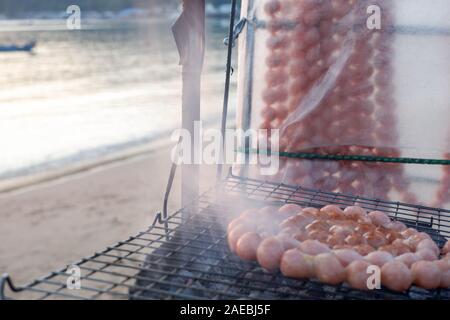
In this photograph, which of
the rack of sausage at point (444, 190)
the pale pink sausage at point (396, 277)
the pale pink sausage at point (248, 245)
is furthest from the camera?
the rack of sausage at point (444, 190)

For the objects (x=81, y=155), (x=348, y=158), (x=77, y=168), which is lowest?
(x=77, y=168)

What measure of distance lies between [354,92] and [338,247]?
161 cm

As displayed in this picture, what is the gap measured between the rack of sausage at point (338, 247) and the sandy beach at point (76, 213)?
4.56m

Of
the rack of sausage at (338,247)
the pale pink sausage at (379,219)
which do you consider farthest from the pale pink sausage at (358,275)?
the pale pink sausage at (379,219)

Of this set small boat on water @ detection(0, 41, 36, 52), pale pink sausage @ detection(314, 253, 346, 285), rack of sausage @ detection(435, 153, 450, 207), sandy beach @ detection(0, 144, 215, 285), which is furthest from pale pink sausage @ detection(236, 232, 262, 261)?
small boat on water @ detection(0, 41, 36, 52)

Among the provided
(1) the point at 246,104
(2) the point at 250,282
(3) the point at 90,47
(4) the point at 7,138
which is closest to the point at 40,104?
(4) the point at 7,138

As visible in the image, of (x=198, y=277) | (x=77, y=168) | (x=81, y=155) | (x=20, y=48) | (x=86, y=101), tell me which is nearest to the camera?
(x=198, y=277)

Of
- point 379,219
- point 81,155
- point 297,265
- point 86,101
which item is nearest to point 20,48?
point 86,101

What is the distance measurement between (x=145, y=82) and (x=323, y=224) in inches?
1131

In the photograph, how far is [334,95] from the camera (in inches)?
162

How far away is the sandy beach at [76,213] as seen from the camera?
7.50 metres

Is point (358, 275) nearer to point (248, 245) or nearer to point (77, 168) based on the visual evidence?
point (248, 245)

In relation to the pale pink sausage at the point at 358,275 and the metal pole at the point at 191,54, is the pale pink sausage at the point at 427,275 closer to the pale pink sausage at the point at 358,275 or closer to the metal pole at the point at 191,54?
the pale pink sausage at the point at 358,275
